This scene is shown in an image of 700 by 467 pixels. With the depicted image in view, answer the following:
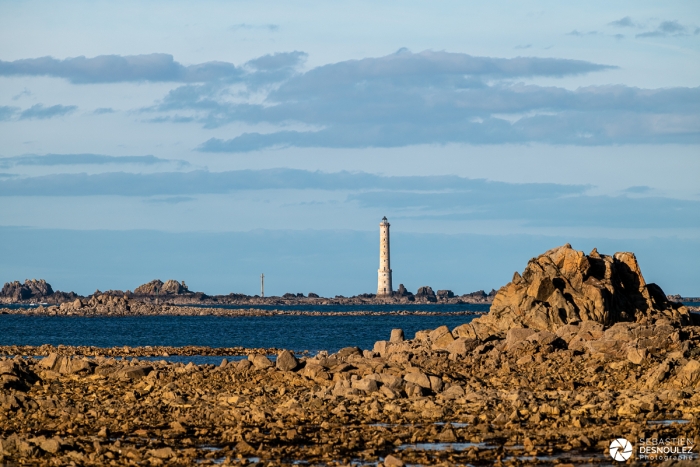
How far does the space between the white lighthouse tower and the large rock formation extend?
94.8m

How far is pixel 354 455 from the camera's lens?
623 inches

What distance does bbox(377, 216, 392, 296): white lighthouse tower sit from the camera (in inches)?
5502

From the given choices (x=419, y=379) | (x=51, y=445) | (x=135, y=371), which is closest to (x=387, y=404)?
(x=419, y=379)

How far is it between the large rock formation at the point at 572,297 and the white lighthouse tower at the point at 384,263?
311ft

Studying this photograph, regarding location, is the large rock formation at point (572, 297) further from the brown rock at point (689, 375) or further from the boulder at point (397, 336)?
the brown rock at point (689, 375)

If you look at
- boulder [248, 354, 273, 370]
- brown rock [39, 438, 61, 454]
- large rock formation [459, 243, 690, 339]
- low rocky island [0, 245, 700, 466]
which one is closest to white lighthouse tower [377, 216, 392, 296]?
large rock formation [459, 243, 690, 339]

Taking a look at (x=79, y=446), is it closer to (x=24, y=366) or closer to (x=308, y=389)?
(x=308, y=389)

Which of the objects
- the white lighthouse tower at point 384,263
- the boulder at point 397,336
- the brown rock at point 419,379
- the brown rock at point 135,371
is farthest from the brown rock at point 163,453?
the white lighthouse tower at point 384,263

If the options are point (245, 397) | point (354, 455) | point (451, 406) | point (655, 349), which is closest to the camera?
point (354, 455)

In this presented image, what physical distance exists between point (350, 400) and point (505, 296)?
19169 mm

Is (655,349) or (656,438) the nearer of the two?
(656,438)

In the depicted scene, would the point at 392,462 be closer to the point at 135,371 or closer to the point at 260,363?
the point at 260,363

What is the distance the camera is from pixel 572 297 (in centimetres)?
3953

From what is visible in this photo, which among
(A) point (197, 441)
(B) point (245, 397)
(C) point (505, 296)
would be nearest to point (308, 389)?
(B) point (245, 397)
